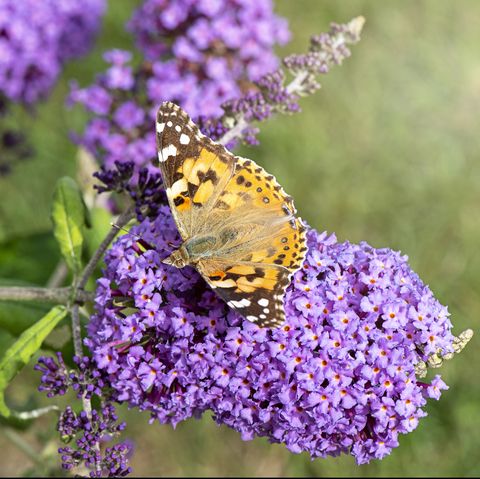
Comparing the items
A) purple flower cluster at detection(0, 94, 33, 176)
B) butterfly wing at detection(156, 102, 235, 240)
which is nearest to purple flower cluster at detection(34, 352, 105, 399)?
butterfly wing at detection(156, 102, 235, 240)

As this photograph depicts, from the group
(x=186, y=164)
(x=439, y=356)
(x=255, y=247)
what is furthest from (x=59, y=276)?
(x=439, y=356)

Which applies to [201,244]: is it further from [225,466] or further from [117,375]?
[225,466]

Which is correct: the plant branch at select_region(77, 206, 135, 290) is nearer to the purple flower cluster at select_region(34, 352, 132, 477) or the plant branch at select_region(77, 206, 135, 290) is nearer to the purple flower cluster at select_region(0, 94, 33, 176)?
the purple flower cluster at select_region(34, 352, 132, 477)

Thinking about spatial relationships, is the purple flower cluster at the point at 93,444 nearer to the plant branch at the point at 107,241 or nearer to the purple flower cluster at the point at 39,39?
the plant branch at the point at 107,241

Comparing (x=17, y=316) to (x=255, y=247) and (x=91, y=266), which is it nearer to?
(x=91, y=266)

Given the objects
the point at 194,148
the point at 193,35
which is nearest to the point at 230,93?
the point at 193,35

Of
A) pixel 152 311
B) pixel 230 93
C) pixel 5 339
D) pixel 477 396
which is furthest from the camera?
pixel 477 396
